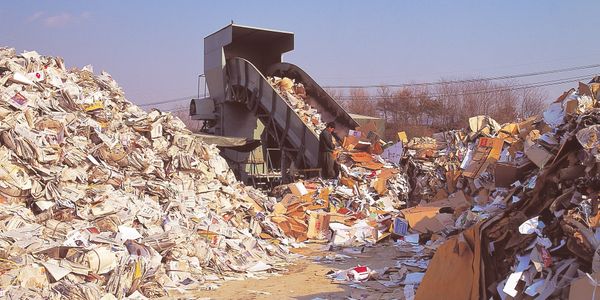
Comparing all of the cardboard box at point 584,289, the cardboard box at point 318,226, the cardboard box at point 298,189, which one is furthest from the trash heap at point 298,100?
the cardboard box at point 584,289

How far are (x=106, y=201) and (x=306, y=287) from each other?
2475mm

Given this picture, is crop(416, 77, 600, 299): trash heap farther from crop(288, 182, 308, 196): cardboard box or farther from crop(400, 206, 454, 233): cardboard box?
crop(288, 182, 308, 196): cardboard box

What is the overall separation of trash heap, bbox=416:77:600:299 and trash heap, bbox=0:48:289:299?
274cm

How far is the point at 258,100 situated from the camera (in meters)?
14.1

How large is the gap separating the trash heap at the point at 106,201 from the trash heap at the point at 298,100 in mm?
4179

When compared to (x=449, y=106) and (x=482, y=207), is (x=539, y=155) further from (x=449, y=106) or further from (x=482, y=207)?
(x=449, y=106)

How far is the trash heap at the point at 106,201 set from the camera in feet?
16.8

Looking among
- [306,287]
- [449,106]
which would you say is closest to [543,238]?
[306,287]

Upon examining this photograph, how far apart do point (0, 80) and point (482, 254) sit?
249 inches

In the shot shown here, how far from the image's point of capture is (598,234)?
3701 millimetres

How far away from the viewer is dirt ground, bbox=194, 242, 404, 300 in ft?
18.3

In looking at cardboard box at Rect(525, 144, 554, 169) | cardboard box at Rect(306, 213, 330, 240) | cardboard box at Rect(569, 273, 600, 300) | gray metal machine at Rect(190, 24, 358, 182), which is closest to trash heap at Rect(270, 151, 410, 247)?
cardboard box at Rect(306, 213, 330, 240)

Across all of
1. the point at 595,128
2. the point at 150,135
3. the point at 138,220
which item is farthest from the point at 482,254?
the point at 150,135

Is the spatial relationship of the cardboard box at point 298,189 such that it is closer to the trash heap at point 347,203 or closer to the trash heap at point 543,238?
the trash heap at point 347,203
